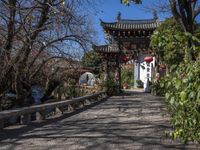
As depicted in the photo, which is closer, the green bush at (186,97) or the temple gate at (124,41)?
the green bush at (186,97)

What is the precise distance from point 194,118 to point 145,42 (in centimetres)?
3024

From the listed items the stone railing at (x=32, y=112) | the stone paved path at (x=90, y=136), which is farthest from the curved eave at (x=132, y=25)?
the stone paved path at (x=90, y=136)

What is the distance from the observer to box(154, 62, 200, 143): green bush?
15.7 feet

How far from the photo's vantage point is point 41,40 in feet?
49.8

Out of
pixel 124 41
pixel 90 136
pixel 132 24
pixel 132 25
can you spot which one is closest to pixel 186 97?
pixel 90 136

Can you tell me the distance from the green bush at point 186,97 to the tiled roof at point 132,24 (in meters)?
29.1

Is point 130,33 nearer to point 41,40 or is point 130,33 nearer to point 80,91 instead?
point 80,91

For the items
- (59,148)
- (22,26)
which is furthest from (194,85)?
(22,26)

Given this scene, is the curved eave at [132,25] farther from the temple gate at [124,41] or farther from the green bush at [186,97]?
the green bush at [186,97]

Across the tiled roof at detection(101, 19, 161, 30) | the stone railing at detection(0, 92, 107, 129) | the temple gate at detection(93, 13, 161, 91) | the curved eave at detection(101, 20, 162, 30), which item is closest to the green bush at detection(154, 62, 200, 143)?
the stone railing at detection(0, 92, 107, 129)

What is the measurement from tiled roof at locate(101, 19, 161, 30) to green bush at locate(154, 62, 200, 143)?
2914cm

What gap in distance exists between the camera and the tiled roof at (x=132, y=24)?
35156 mm

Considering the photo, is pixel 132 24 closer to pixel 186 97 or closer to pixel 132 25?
pixel 132 25

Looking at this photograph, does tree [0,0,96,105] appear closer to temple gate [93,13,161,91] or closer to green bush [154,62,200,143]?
green bush [154,62,200,143]
